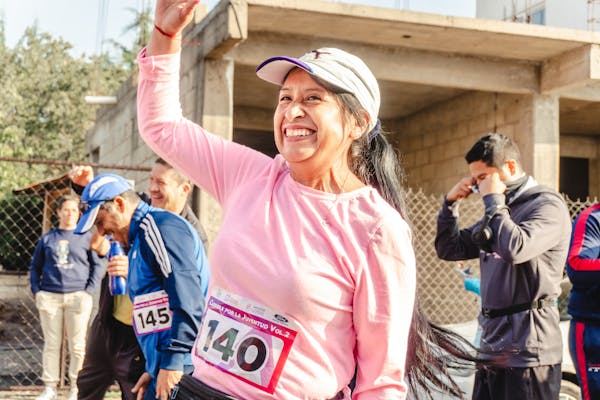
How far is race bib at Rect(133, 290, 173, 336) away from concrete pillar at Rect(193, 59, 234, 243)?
5746mm

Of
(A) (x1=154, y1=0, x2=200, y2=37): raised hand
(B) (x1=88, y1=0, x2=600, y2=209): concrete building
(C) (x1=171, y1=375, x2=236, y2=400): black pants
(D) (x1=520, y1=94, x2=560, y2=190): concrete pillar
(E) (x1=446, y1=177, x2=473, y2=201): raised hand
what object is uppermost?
(B) (x1=88, y1=0, x2=600, y2=209): concrete building

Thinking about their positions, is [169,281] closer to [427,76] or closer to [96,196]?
[96,196]

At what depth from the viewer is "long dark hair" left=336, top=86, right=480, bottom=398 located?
2.49m

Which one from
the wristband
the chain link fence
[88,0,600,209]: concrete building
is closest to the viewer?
the wristband

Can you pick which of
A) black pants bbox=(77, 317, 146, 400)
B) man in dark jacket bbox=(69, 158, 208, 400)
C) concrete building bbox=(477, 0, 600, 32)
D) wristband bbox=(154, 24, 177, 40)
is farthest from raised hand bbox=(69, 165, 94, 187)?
concrete building bbox=(477, 0, 600, 32)

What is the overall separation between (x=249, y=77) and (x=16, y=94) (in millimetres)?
19803

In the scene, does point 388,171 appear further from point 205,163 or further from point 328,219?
point 205,163

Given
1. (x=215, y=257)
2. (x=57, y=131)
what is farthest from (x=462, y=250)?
(x=57, y=131)

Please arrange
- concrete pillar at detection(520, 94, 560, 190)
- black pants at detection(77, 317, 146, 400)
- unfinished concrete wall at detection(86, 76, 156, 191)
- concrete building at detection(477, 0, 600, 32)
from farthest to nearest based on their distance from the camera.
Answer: concrete building at detection(477, 0, 600, 32) < unfinished concrete wall at detection(86, 76, 156, 191) < concrete pillar at detection(520, 94, 560, 190) < black pants at detection(77, 317, 146, 400)

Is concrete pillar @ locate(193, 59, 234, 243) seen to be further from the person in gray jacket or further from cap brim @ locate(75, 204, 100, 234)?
the person in gray jacket

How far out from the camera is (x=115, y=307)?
4746 millimetres

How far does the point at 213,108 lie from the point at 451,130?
5.15 metres

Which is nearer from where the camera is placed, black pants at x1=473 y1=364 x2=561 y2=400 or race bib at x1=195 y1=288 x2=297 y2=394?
race bib at x1=195 y1=288 x2=297 y2=394

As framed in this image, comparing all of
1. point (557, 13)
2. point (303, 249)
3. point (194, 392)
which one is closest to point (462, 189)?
point (303, 249)
